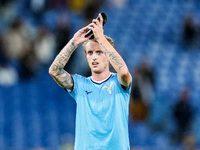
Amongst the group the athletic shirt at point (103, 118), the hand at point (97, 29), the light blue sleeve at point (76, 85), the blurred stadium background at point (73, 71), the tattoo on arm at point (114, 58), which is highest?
the blurred stadium background at point (73, 71)

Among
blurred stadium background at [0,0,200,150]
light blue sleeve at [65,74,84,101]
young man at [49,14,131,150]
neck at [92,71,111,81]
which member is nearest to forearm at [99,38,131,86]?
young man at [49,14,131,150]

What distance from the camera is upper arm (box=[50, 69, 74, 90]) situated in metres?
5.66

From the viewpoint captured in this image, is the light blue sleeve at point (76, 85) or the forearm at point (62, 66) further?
the light blue sleeve at point (76, 85)

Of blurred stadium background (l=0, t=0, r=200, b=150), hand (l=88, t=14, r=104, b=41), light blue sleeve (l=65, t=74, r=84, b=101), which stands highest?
blurred stadium background (l=0, t=0, r=200, b=150)

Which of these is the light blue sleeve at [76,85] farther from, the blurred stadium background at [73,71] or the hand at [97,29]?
the blurred stadium background at [73,71]

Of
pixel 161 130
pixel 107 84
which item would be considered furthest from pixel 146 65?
pixel 107 84

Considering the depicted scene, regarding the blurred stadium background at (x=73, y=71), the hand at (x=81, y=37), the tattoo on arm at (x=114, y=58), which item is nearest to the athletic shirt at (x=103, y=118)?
the tattoo on arm at (x=114, y=58)

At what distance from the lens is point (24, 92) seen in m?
12.2

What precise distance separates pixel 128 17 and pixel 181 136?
19.0ft

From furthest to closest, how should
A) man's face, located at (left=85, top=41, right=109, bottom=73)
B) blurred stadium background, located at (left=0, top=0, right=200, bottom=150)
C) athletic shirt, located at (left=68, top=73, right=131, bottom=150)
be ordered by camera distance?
blurred stadium background, located at (left=0, top=0, right=200, bottom=150) → man's face, located at (left=85, top=41, right=109, bottom=73) → athletic shirt, located at (left=68, top=73, right=131, bottom=150)

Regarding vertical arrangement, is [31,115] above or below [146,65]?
below

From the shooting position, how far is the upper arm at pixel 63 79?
223 inches

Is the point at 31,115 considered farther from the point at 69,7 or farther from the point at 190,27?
the point at 190,27

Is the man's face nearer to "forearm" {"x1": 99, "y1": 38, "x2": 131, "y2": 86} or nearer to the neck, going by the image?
the neck
